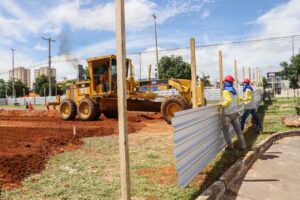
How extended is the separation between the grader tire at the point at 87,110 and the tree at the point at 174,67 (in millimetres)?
46398

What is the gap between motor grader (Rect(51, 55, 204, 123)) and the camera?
15.8 metres

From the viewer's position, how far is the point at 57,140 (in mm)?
9586

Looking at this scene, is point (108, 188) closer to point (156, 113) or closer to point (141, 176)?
point (141, 176)

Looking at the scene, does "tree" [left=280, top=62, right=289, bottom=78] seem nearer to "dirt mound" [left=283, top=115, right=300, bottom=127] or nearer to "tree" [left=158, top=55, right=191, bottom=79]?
"tree" [left=158, top=55, right=191, bottom=79]

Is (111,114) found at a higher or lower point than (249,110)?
lower

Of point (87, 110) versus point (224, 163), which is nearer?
point (224, 163)

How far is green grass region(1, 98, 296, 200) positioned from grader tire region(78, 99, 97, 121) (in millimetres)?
7824

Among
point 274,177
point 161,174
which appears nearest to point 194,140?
point 161,174

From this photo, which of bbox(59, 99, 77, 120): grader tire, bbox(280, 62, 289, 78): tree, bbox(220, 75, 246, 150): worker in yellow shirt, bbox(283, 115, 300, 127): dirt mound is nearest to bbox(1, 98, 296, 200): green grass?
bbox(220, 75, 246, 150): worker in yellow shirt

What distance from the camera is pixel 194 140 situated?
17.0ft

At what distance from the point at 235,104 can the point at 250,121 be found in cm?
626

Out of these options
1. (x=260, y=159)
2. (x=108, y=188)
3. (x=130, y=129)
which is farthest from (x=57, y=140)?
(x=260, y=159)

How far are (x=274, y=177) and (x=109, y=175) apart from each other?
310cm

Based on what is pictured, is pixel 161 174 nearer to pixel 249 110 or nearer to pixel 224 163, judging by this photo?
pixel 224 163
